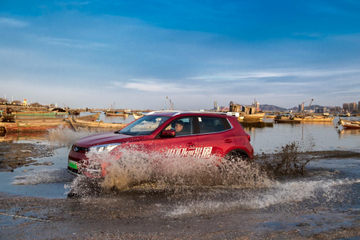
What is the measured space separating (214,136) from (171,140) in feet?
3.90

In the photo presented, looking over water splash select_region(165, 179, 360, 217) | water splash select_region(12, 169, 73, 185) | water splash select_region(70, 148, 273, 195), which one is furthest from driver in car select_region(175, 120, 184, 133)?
water splash select_region(12, 169, 73, 185)

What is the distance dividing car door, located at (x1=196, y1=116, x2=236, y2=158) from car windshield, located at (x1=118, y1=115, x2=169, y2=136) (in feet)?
3.23

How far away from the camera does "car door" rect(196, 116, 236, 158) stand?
698 centimetres

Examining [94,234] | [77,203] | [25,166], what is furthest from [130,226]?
[25,166]

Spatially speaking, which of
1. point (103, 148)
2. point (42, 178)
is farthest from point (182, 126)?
point (42, 178)

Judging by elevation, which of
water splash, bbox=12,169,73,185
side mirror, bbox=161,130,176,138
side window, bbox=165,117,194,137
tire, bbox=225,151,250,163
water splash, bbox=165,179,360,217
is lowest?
water splash, bbox=165,179,360,217

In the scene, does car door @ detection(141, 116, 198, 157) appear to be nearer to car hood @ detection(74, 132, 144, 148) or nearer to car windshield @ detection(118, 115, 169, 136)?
car windshield @ detection(118, 115, 169, 136)

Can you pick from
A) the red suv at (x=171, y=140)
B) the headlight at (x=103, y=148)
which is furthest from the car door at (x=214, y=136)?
the headlight at (x=103, y=148)

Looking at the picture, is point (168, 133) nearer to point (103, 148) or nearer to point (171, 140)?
point (171, 140)

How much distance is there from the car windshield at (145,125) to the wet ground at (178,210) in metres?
1.34

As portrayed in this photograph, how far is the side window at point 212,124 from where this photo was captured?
725 cm

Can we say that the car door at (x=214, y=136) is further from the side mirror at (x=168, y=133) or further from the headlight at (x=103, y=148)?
the headlight at (x=103, y=148)

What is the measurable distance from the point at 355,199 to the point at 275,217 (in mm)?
2556

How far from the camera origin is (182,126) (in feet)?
23.0
